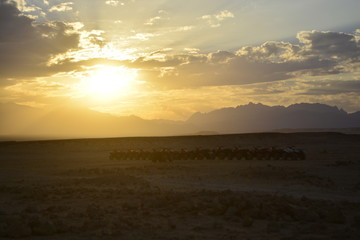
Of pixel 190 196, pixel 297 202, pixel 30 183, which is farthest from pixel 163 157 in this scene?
pixel 297 202

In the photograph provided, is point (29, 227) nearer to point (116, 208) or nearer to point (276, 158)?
point (116, 208)

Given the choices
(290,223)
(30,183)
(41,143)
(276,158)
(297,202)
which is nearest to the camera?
(290,223)

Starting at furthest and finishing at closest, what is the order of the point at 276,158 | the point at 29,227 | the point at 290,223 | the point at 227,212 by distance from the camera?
the point at 276,158, the point at 227,212, the point at 290,223, the point at 29,227

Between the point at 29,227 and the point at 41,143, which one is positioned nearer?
the point at 29,227

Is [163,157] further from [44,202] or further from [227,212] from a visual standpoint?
[227,212]

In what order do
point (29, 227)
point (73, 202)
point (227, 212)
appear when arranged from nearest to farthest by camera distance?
point (29, 227)
point (227, 212)
point (73, 202)

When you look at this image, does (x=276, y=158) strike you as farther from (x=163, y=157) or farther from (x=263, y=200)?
(x=263, y=200)

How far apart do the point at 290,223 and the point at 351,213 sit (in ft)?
9.12

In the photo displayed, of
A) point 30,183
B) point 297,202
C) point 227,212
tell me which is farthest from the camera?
point 30,183

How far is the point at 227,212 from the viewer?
12.9 m

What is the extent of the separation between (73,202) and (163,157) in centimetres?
2166

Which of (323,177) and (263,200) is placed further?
(323,177)

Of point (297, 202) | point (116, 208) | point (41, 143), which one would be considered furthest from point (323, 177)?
point (41, 143)

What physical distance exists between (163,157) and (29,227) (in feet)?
87.0
